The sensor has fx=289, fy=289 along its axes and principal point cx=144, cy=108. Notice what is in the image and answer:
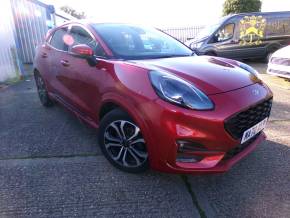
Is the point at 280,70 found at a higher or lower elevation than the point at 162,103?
lower

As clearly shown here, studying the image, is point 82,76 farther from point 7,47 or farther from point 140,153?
point 7,47

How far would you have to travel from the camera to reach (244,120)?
2500mm

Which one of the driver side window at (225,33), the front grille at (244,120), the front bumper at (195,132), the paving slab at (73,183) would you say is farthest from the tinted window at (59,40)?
the driver side window at (225,33)

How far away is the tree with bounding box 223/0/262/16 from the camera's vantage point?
17250 millimetres

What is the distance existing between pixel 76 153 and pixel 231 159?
72.1 inches

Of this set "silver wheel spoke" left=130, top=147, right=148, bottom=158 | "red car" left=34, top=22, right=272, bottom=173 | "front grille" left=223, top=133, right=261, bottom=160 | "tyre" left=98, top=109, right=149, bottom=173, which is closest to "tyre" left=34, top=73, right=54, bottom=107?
"red car" left=34, top=22, right=272, bottom=173

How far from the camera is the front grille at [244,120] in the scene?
7.80 ft

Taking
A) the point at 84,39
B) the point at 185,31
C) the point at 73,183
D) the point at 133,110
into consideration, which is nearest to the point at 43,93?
the point at 84,39

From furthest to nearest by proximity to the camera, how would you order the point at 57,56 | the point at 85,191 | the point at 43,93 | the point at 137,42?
the point at 43,93 < the point at 57,56 < the point at 137,42 < the point at 85,191

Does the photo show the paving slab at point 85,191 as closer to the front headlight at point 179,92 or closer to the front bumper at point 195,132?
the front bumper at point 195,132

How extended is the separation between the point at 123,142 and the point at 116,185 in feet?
1.37

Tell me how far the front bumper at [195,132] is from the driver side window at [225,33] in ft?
30.8

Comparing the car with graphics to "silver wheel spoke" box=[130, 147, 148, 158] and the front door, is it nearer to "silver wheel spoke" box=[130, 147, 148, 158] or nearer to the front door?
the front door

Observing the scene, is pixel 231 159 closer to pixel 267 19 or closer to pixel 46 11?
pixel 267 19
